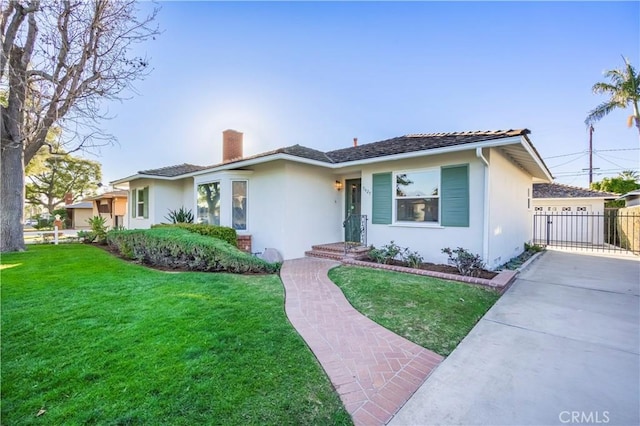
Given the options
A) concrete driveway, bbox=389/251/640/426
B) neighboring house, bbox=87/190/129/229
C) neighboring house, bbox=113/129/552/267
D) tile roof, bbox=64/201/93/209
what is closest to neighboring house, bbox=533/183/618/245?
neighboring house, bbox=113/129/552/267

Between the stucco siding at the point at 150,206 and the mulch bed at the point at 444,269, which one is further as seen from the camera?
the stucco siding at the point at 150,206

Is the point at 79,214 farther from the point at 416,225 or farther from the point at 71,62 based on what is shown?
the point at 416,225

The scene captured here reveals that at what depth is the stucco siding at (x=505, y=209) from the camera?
7.19 m

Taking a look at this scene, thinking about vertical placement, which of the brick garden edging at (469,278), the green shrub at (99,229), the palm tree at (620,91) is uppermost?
the palm tree at (620,91)

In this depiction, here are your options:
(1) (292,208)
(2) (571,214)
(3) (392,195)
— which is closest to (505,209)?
(3) (392,195)

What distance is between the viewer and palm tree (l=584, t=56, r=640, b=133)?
1520 cm

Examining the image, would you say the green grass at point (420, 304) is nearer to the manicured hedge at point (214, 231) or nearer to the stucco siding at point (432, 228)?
the stucco siding at point (432, 228)

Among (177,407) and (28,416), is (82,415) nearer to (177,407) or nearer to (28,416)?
(28,416)

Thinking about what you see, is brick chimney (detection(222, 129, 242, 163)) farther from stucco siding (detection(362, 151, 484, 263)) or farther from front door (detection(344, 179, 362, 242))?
stucco siding (detection(362, 151, 484, 263))

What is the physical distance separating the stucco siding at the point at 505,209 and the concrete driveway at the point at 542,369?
7.11 feet

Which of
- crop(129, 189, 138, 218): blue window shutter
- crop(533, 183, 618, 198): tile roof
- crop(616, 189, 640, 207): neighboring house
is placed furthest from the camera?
crop(533, 183, 618, 198): tile roof

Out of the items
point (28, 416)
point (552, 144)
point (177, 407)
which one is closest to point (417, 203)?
point (177, 407)

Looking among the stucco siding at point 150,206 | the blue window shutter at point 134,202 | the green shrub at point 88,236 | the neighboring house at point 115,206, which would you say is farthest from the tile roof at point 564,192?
the neighboring house at point 115,206

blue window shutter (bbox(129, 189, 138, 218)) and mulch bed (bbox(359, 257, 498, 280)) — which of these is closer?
mulch bed (bbox(359, 257, 498, 280))
